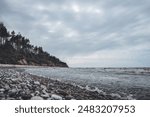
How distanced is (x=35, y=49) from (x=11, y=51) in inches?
1723

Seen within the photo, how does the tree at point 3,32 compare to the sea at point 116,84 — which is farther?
the tree at point 3,32

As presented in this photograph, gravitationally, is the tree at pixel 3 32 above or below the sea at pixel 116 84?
above

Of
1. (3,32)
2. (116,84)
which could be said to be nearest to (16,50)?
(3,32)

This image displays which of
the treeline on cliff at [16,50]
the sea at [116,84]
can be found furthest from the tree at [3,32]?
the sea at [116,84]

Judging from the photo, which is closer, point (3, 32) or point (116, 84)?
point (116, 84)

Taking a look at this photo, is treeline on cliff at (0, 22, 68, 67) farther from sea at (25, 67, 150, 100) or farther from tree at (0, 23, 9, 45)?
sea at (25, 67, 150, 100)

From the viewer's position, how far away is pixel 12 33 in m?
106

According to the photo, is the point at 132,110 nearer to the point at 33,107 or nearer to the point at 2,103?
the point at 33,107

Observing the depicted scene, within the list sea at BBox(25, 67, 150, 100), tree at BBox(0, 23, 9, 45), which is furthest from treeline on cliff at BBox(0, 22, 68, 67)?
sea at BBox(25, 67, 150, 100)

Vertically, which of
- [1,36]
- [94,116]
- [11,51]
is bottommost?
[94,116]

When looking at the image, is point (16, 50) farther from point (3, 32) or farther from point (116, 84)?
point (116, 84)

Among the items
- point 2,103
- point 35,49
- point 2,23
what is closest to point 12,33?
point 2,23

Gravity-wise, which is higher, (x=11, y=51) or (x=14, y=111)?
(x=11, y=51)

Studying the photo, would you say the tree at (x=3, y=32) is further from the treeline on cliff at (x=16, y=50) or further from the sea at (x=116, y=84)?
the sea at (x=116, y=84)
